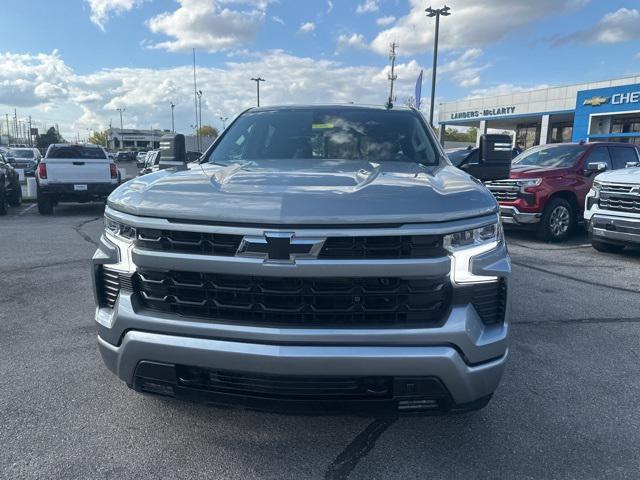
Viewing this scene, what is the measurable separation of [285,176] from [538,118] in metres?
39.6

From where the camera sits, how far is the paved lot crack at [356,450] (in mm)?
2393

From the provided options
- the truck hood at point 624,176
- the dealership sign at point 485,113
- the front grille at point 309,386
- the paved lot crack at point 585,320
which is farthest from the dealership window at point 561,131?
the front grille at point 309,386

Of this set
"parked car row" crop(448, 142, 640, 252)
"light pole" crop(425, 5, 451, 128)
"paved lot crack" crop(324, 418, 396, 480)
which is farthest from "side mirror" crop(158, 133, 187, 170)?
"light pole" crop(425, 5, 451, 128)

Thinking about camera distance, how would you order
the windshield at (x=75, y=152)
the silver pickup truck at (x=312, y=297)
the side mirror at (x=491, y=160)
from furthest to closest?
the windshield at (x=75, y=152), the side mirror at (x=491, y=160), the silver pickup truck at (x=312, y=297)

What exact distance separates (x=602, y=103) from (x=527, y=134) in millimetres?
12742

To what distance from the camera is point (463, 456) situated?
2.54 m

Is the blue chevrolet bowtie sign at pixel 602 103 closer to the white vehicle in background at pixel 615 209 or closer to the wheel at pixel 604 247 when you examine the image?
the wheel at pixel 604 247

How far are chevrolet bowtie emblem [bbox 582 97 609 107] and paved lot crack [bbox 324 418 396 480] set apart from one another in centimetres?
3289

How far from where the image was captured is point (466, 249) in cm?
223

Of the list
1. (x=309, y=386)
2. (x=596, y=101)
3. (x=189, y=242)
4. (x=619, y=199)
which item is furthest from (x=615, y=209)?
(x=596, y=101)

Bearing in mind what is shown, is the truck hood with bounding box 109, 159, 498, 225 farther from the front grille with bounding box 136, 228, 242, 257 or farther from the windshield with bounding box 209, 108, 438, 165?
the windshield with bounding box 209, 108, 438, 165

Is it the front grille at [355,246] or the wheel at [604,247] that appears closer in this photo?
the front grille at [355,246]

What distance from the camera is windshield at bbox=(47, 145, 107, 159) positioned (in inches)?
523

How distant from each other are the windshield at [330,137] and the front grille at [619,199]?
485 cm
